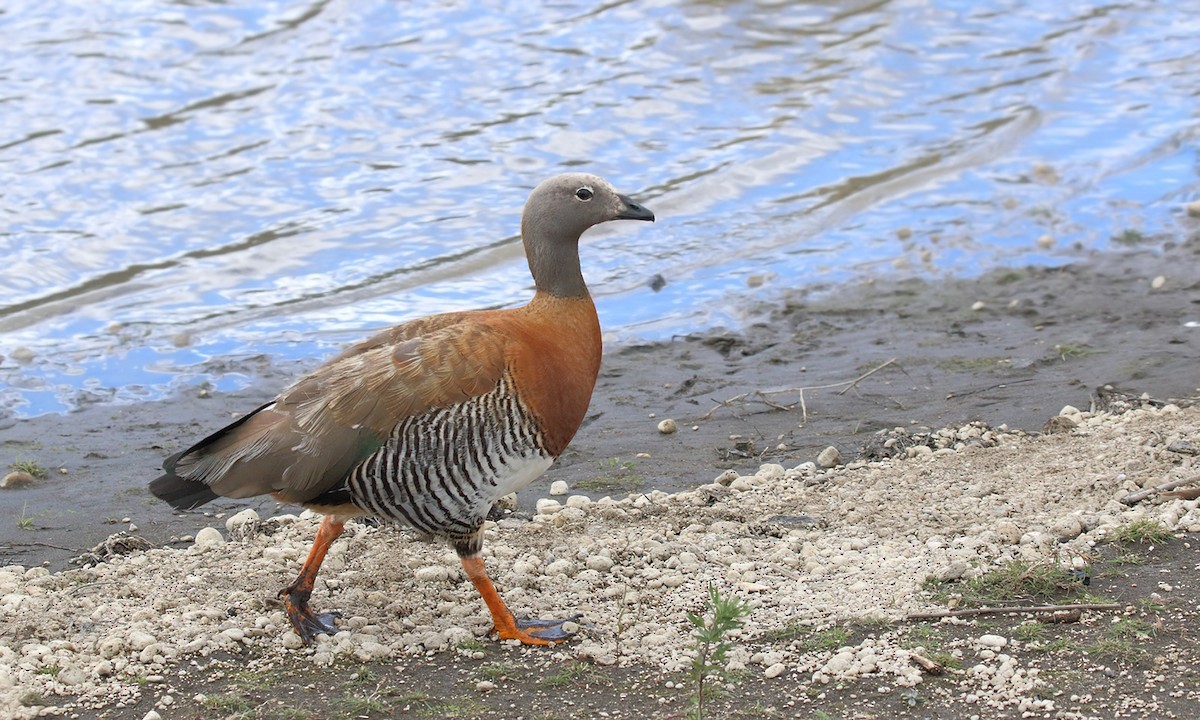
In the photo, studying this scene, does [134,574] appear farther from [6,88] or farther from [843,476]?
[6,88]

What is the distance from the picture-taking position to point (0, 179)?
13469 mm

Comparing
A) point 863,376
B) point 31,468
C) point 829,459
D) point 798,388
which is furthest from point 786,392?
point 31,468

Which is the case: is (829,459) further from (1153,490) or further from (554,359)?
(554,359)

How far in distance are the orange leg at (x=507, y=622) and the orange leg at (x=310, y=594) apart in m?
0.65

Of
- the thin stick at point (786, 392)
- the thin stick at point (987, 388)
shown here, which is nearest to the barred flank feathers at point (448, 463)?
the thin stick at point (786, 392)

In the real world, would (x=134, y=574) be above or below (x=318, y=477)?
below

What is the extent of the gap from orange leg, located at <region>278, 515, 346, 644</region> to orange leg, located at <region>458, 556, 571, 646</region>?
65 cm

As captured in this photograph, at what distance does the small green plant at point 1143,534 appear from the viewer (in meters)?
6.28

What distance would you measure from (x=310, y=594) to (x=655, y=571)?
5.22ft

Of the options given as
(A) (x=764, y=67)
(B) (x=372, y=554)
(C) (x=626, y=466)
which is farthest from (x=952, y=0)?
(B) (x=372, y=554)

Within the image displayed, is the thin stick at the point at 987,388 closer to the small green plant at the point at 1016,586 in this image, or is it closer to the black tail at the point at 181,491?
the small green plant at the point at 1016,586

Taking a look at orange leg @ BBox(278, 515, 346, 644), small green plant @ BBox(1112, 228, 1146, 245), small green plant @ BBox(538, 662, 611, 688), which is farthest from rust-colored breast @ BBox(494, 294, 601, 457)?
small green plant @ BBox(1112, 228, 1146, 245)

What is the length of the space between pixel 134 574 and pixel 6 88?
10.6 meters

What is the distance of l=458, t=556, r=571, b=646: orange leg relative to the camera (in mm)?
6055
